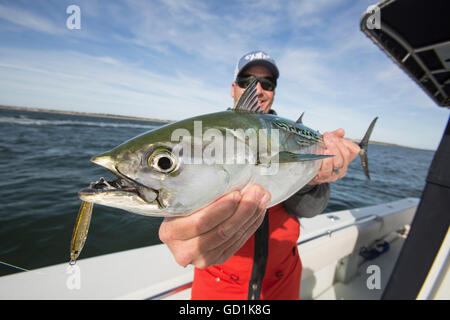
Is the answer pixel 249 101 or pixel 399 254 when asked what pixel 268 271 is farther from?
pixel 249 101

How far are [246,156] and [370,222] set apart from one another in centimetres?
466

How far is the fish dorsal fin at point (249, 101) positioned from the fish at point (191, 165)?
96 millimetres

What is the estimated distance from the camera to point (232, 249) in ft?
4.98

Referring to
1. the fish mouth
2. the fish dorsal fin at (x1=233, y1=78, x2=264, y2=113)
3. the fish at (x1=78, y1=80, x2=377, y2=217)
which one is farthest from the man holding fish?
the fish dorsal fin at (x1=233, y1=78, x2=264, y2=113)

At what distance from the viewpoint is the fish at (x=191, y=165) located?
3.35 feet

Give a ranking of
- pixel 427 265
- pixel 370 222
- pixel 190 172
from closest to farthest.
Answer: pixel 190 172 → pixel 427 265 → pixel 370 222

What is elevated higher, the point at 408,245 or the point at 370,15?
the point at 370,15

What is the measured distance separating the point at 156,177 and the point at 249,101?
3.24 ft

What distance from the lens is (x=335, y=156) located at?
81.9 inches

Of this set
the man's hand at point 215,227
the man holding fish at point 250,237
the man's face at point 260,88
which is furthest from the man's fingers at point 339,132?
the man's hand at point 215,227

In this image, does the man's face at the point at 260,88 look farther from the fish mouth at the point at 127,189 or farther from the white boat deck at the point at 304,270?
the fish mouth at the point at 127,189

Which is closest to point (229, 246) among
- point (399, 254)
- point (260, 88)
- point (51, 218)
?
point (399, 254)
